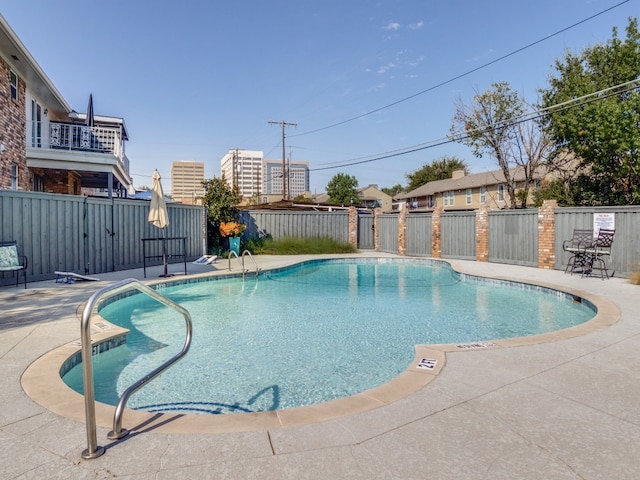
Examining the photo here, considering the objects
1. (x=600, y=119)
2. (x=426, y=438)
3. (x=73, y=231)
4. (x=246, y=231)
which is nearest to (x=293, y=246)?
(x=246, y=231)

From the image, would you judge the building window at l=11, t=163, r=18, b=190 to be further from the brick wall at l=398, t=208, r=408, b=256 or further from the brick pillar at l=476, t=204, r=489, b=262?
the brick pillar at l=476, t=204, r=489, b=262

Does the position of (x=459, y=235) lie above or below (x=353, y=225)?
below

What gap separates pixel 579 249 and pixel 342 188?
51841 mm

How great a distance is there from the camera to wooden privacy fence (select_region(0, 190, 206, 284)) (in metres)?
8.52

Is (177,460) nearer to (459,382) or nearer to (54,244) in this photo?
(459,382)

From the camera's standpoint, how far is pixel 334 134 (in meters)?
28.6

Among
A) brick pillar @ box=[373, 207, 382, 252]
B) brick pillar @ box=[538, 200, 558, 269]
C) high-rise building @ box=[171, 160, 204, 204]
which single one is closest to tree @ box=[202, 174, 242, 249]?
brick pillar @ box=[373, 207, 382, 252]

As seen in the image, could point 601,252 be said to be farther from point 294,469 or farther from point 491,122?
point 491,122

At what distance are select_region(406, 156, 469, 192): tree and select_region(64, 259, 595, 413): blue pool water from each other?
150 feet

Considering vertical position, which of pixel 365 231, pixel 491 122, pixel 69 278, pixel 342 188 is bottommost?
pixel 69 278

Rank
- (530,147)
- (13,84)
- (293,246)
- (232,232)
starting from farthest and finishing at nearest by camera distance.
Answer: (530,147), (293,246), (232,232), (13,84)

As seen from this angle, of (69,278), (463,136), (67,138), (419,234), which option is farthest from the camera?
(463,136)

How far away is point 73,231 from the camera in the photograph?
9.72 metres

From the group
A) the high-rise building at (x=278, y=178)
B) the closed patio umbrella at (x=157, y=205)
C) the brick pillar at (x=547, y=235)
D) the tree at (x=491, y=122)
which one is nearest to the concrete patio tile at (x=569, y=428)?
the closed patio umbrella at (x=157, y=205)
